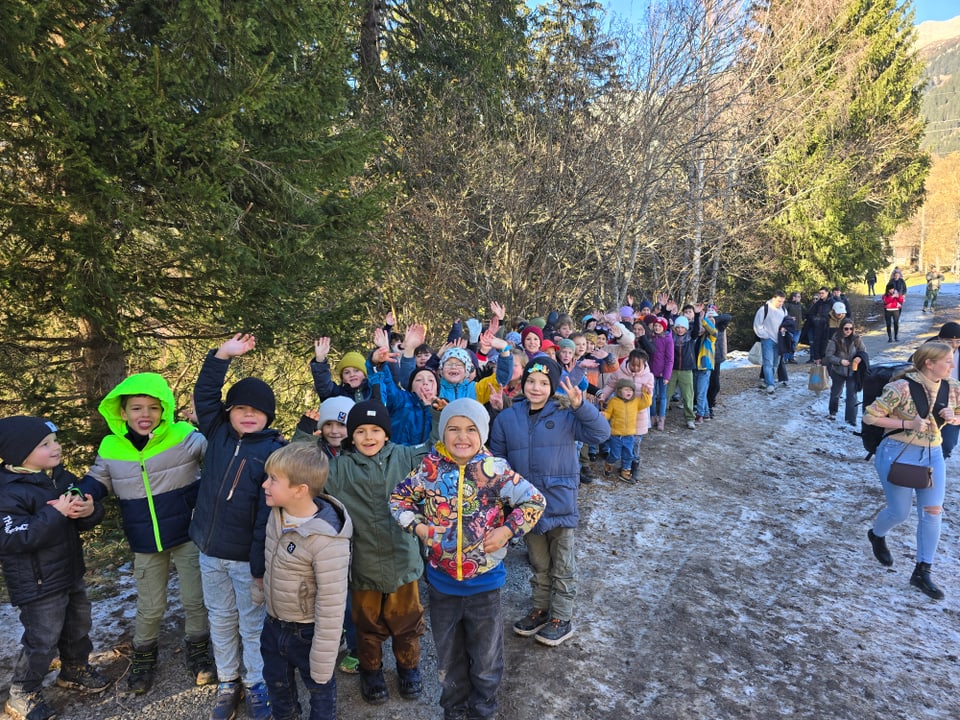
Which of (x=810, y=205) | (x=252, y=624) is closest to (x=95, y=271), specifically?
(x=252, y=624)

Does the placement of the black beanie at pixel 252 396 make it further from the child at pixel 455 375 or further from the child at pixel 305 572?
the child at pixel 455 375

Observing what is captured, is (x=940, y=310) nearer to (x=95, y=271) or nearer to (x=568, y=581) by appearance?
(x=568, y=581)

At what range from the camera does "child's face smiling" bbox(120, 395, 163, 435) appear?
10.9 ft

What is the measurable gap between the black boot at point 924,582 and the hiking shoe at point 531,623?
3.32m

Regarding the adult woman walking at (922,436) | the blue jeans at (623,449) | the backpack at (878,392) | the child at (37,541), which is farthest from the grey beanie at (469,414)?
the blue jeans at (623,449)

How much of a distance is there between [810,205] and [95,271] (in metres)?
21.5

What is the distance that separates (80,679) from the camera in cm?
346

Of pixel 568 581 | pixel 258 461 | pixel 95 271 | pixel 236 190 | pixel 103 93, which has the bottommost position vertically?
pixel 568 581

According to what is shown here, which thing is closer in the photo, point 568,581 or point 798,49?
point 568,581

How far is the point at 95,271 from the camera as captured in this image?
13.8ft

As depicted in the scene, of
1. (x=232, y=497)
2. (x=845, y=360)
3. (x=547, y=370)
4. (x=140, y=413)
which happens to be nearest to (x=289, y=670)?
(x=232, y=497)

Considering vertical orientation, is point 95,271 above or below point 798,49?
below

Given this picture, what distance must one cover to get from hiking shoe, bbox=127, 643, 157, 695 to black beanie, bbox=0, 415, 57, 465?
145cm

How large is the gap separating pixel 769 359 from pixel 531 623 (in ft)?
31.9
